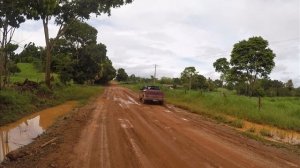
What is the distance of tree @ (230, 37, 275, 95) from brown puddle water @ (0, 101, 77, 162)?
32.4 m

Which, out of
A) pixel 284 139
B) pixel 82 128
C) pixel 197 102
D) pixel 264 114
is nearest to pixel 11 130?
pixel 82 128

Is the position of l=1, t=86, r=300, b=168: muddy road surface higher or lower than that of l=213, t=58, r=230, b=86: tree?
lower

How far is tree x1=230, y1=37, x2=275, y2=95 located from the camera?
4747 centimetres

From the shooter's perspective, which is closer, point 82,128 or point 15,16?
point 82,128

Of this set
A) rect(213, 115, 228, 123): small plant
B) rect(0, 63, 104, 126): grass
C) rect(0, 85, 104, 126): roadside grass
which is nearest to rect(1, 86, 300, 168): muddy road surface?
rect(213, 115, 228, 123): small plant

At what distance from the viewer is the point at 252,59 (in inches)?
1906

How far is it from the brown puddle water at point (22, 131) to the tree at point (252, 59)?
32377mm

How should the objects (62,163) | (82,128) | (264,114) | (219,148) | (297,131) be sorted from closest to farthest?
(62,163) < (219,148) < (82,128) < (297,131) < (264,114)

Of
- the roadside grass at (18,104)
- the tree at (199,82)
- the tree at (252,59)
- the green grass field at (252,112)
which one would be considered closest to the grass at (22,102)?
the roadside grass at (18,104)

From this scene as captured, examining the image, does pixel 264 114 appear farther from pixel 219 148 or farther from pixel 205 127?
pixel 219 148

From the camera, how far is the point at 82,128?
1605 cm

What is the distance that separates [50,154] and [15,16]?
54.5 feet

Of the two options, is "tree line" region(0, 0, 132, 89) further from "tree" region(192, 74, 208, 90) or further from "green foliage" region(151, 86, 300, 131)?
"tree" region(192, 74, 208, 90)

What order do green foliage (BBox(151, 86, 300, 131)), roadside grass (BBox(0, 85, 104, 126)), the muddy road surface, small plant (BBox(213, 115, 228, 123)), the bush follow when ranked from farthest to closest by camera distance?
the bush → small plant (BBox(213, 115, 228, 123)) → green foliage (BBox(151, 86, 300, 131)) → roadside grass (BBox(0, 85, 104, 126)) → the muddy road surface
